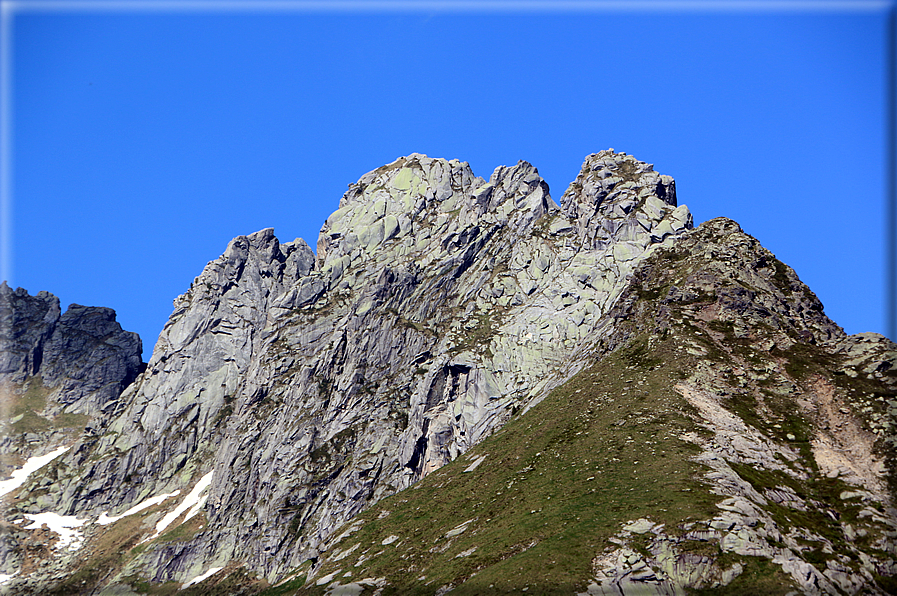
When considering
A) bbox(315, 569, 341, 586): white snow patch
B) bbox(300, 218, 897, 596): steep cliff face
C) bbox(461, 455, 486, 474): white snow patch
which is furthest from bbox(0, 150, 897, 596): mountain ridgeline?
bbox(461, 455, 486, 474): white snow patch

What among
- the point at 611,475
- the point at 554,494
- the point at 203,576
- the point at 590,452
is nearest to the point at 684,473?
the point at 611,475

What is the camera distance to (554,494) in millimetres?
101312

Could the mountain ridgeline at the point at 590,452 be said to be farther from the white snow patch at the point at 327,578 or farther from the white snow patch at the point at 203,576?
the white snow patch at the point at 203,576

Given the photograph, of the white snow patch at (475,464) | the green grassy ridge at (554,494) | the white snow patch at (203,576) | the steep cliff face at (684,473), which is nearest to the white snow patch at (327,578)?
the steep cliff face at (684,473)

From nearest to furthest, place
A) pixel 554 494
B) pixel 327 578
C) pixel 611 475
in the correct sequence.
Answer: pixel 611 475, pixel 554 494, pixel 327 578

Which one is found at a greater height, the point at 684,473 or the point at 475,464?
Result: the point at 475,464

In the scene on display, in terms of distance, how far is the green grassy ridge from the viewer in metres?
85.9

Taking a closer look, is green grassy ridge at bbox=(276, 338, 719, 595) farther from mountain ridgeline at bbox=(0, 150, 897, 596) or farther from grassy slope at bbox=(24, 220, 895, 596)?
mountain ridgeline at bbox=(0, 150, 897, 596)

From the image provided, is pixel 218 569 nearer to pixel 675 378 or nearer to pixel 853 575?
pixel 675 378

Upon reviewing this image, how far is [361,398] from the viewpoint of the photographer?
192 metres

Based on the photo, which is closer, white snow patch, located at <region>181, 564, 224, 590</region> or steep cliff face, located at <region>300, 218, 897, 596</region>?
steep cliff face, located at <region>300, 218, 897, 596</region>

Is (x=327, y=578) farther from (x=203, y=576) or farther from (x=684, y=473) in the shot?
(x=203, y=576)

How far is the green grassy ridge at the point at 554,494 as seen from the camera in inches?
3381

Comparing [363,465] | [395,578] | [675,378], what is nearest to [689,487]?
[675,378]
